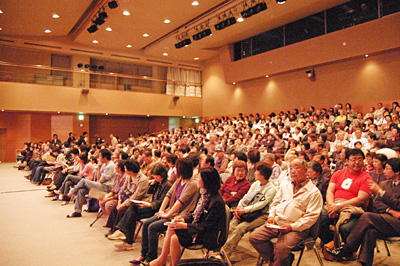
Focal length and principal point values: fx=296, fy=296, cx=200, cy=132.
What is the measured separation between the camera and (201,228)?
8.71 ft

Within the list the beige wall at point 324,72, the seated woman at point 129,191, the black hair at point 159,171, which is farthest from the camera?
the beige wall at point 324,72

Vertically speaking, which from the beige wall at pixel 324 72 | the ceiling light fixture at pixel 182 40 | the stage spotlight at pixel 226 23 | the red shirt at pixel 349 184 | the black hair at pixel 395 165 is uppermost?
the ceiling light fixture at pixel 182 40

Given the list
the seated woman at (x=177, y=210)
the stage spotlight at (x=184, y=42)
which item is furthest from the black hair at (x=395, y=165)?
the stage spotlight at (x=184, y=42)

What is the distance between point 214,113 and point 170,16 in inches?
256

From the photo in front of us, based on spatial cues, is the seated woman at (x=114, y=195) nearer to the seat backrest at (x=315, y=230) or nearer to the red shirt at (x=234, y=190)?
the red shirt at (x=234, y=190)

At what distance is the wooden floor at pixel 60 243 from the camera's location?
317 centimetres

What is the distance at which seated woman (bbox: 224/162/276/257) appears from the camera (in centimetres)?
314

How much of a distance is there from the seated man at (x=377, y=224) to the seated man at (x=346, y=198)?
0.11 meters

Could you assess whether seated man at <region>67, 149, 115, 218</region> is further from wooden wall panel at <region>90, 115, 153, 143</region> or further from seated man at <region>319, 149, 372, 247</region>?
wooden wall panel at <region>90, 115, 153, 143</region>

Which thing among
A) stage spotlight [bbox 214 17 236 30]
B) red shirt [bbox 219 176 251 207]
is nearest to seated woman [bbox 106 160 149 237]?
red shirt [bbox 219 176 251 207]

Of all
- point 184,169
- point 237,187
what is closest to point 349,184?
point 237,187

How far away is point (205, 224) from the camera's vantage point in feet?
8.61

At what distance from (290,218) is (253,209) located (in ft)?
1.79

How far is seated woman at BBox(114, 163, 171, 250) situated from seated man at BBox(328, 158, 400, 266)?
2.03 meters
